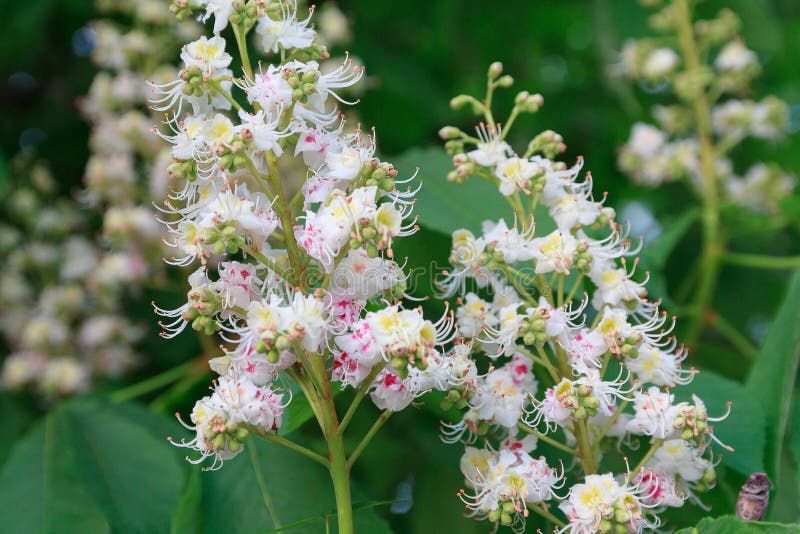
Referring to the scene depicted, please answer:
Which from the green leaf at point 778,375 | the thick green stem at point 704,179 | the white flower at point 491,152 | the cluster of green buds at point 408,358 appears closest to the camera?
the cluster of green buds at point 408,358

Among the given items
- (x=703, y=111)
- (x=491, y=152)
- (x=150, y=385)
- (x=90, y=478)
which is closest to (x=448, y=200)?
(x=491, y=152)

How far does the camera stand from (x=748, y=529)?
1.13 metres

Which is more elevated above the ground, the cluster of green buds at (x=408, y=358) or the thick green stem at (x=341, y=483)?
the cluster of green buds at (x=408, y=358)

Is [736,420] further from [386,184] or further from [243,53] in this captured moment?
[243,53]

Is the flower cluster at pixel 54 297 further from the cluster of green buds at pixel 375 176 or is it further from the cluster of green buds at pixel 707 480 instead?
the cluster of green buds at pixel 707 480

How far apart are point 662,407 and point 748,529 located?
20 centimetres

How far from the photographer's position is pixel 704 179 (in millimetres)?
2783

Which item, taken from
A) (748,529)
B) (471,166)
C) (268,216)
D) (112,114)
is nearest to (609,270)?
(471,166)

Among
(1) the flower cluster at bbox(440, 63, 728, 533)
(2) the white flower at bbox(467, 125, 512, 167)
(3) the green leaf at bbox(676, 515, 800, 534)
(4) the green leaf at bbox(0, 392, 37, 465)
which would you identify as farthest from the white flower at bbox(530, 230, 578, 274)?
(4) the green leaf at bbox(0, 392, 37, 465)

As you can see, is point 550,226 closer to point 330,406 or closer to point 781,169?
point 330,406

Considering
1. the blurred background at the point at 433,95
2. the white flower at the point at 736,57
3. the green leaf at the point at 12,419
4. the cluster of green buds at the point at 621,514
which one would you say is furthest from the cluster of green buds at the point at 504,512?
the white flower at the point at 736,57

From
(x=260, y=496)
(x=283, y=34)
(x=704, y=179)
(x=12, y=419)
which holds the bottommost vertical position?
(x=12, y=419)

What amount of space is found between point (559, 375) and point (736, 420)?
1.42ft

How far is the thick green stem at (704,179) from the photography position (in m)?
2.68
